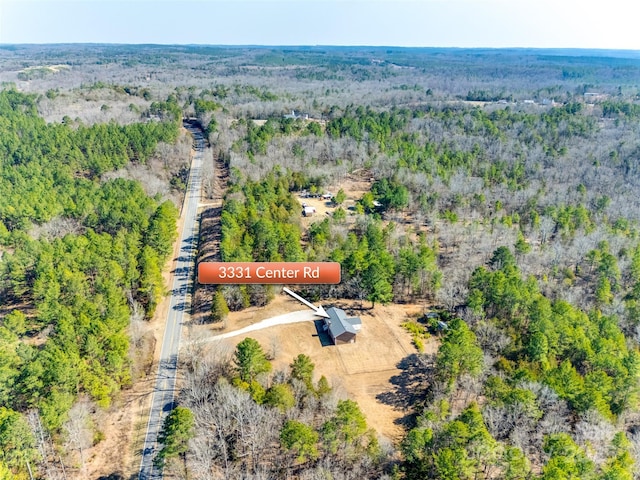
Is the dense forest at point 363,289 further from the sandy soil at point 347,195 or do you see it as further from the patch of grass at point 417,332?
the sandy soil at point 347,195

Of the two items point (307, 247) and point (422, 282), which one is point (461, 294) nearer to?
point (422, 282)

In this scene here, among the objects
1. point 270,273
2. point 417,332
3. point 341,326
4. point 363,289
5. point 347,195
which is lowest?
point 417,332

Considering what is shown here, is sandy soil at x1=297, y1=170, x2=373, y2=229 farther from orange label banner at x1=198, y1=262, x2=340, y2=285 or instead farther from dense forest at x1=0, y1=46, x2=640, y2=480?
orange label banner at x1=198, y1=262, x2=340, y2=285

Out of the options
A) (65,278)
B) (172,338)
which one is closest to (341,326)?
(172,338)

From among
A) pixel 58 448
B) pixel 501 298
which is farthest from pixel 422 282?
pixel 58 448

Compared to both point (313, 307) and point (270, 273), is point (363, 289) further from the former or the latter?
point (270, 273)

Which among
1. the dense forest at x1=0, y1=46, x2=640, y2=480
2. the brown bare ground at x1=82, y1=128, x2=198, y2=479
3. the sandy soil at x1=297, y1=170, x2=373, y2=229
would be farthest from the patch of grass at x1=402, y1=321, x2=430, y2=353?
the sandy soil at x1=297, y1=170, x2=373, y2=229

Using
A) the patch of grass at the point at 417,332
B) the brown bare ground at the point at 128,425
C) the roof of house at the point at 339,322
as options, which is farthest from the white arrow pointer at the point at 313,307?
the brown bare ground at the point at 128,425
